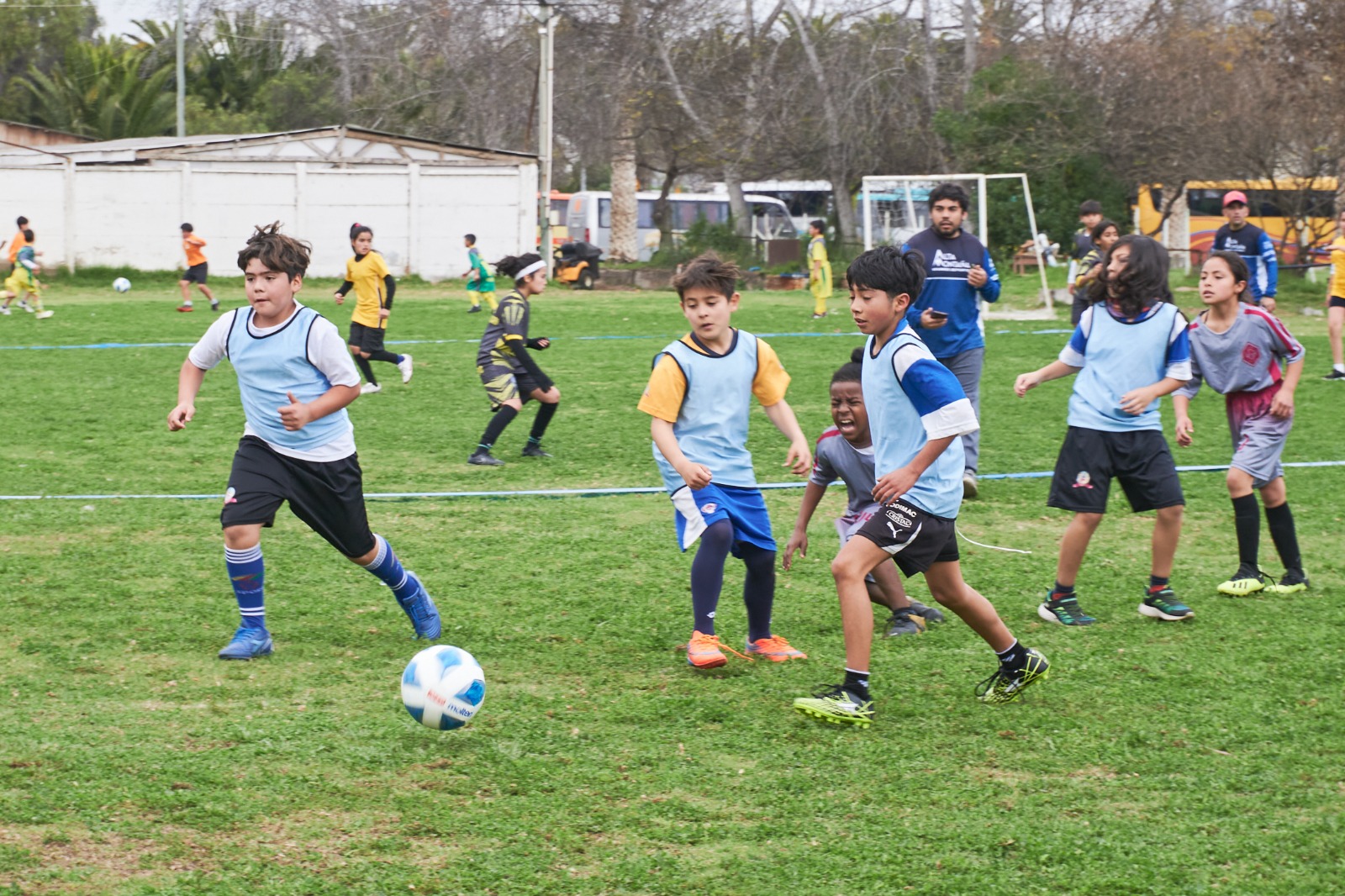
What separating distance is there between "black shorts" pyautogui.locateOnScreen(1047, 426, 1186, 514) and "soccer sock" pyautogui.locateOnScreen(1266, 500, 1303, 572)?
797mm

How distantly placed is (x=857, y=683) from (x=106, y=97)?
42873 millimetres

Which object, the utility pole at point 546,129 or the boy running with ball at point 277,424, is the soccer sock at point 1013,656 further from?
the utility pole at point 546,129

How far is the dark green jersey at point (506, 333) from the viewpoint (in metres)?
10.1

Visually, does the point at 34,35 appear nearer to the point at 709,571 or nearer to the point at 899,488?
the point at 709,571

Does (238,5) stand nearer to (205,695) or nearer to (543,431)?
(543,431)

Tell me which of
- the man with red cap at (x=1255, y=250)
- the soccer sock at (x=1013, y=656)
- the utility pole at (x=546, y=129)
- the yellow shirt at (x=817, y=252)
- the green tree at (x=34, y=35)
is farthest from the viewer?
the green tree at (x=34, y=35)

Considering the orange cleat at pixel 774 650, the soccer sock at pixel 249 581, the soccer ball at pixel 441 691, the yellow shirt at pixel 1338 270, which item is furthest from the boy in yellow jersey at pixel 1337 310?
the soccer ball at pixel 441 691

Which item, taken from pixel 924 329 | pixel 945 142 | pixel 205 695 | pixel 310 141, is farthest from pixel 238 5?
pixel 205 695

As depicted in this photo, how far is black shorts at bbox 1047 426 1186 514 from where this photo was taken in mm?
5988

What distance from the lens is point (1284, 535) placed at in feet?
21.6

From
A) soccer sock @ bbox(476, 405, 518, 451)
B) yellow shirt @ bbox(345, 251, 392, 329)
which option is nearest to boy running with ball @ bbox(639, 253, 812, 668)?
soccer sock @ bbox(476, 405, 518, 451)

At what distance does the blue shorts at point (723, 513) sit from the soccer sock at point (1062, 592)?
1.42m

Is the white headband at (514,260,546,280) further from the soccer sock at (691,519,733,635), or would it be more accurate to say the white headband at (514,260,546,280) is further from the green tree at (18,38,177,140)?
the green tree at (18,38,177,140)

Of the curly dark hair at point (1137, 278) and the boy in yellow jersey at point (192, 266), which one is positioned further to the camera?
the boy in yellow jersey at point (192, 266)
